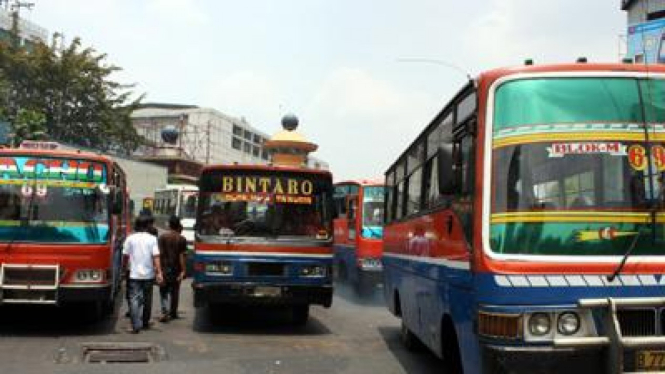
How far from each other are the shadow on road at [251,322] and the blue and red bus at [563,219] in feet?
21.2

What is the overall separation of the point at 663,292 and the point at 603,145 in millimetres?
1072

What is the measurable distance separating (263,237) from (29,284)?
3319mm

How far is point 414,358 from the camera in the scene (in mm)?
10172

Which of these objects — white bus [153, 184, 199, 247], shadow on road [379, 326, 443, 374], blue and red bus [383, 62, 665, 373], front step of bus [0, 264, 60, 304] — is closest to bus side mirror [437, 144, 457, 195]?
blue and red bus [383, 62, 665, 373]

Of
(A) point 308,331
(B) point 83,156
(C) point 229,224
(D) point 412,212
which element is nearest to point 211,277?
(C) point 229,224

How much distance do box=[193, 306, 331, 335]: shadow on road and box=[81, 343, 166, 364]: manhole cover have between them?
1.77 m

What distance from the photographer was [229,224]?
1217 cm

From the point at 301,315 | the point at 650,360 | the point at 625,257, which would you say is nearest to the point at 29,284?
the point at 301,315

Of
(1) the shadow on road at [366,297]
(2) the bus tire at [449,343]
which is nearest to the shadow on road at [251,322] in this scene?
(1) the shadow on road at [366,297]

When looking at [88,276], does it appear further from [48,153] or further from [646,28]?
[646,28]

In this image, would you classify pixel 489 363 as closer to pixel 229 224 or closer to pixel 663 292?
pixel 663 292

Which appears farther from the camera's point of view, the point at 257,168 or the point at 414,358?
the point at 257,168

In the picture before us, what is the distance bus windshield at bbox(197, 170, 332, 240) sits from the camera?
12.2 meters

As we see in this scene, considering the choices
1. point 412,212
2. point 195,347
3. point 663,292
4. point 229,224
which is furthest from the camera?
point 229,224
